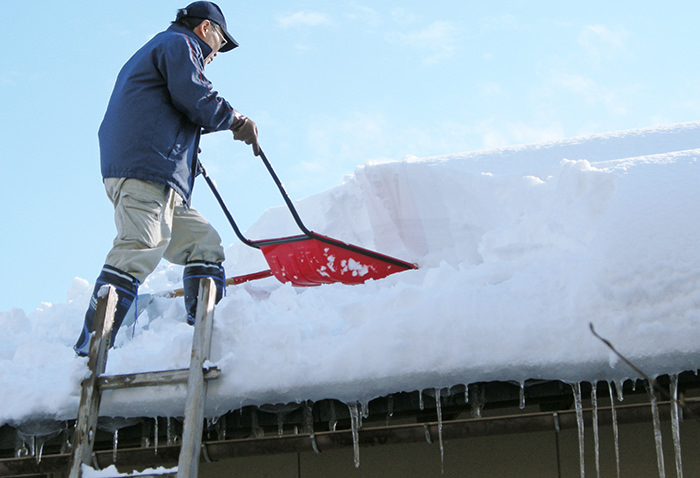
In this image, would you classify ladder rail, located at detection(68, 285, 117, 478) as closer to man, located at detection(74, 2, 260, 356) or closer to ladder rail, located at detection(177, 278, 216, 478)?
man, located at detection(74, 2, 260, 356)

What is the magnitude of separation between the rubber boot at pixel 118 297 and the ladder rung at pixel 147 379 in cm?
29

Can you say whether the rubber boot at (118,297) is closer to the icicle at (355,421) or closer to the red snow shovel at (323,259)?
the icicle at (355,421)

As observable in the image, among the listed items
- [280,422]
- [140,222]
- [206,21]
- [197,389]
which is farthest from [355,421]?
[206,21]

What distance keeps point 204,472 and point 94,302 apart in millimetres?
1105

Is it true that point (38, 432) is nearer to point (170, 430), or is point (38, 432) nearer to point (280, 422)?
point (170, 430)

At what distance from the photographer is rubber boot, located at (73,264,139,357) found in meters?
3.23

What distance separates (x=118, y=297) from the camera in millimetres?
3223

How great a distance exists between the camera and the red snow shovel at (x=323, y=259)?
454 cm

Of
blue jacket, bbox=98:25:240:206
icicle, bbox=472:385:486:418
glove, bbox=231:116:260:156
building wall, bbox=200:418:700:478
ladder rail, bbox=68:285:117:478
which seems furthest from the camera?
glove, bbox=231:116:260:156

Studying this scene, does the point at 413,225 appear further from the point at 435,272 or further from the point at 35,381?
the point at 35,381

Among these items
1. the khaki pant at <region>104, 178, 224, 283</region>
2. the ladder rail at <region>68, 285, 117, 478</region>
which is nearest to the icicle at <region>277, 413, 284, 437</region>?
the ladder rail at <region>68, 285, 117, 478</region>

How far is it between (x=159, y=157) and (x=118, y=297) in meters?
0.63

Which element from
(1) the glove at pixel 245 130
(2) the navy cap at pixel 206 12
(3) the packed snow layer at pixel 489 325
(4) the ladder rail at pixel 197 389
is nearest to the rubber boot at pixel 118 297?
(3) the packed snow layer at pixel 489 325

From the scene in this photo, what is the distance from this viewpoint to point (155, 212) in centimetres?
341
